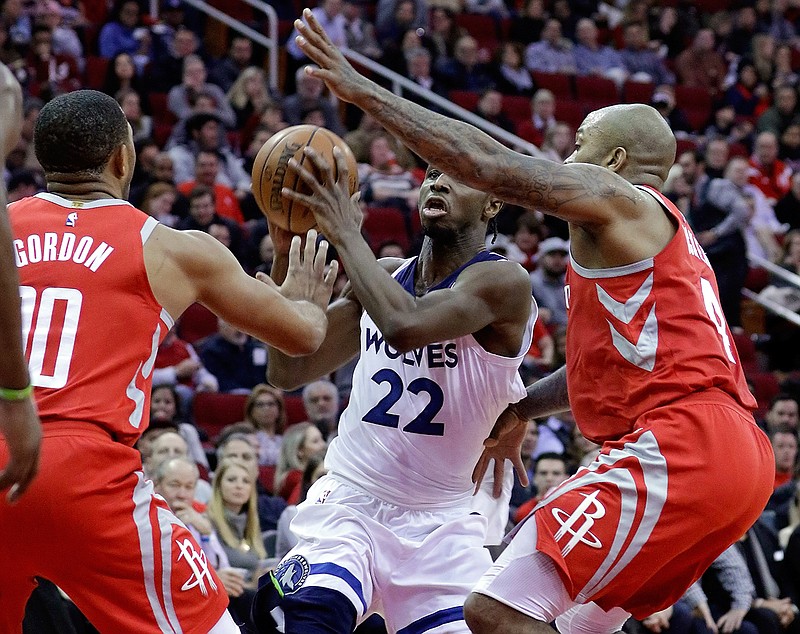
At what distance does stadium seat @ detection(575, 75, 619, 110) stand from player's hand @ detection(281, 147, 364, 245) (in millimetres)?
12745

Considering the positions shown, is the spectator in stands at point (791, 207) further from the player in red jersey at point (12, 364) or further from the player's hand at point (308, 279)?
the player in red jersey at point (12, 364)

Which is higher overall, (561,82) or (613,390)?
(613,390)

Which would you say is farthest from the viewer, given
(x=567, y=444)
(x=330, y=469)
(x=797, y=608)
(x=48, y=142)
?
(x=567, y=444)

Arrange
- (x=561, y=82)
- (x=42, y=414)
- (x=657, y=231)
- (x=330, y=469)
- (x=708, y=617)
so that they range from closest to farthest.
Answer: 1. (x=42, y=414)
2. (x=657, y=231)
3. (x=330, y=469)
4. (x=708, y=617)
5. (x=561, y=82)

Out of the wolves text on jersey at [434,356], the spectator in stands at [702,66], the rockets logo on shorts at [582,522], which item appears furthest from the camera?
the spectator in stands at [702,66]

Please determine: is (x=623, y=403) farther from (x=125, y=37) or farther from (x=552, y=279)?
(x=125, y=37)

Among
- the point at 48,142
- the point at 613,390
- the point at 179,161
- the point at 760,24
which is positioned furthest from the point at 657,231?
the point at 760,24

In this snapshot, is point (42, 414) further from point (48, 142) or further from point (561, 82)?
point (561, 82)

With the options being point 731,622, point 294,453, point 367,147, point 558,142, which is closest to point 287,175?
point 294,453

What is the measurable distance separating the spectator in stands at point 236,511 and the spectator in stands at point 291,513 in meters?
0.15

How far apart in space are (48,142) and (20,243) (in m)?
0.34

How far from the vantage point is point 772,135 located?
1575 centimetres

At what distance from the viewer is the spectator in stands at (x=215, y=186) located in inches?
472

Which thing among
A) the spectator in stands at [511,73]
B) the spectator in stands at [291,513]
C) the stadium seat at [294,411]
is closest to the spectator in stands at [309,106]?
the spectator in stands at [511,73]
